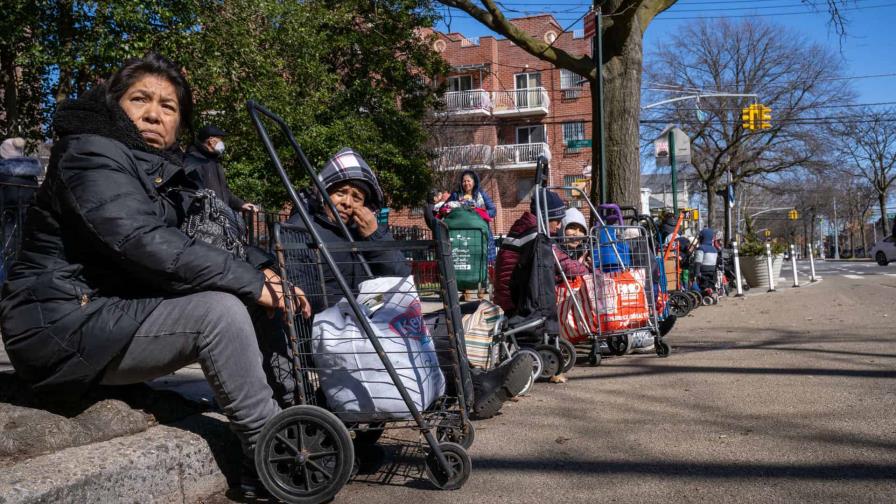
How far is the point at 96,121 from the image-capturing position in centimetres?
296

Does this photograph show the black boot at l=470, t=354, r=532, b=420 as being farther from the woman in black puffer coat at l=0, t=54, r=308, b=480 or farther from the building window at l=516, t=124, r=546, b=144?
the building window at l=516, t=124, r=546, b=144

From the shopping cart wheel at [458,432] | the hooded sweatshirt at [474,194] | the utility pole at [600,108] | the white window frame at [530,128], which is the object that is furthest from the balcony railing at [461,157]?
the shopping cart wheel at [458,432]

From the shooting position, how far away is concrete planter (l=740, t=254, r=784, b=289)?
63.5 feet

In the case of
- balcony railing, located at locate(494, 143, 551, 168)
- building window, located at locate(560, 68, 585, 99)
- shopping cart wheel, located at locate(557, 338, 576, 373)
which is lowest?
shopping cart wheel, located at locate(557, 338, 576, 373)

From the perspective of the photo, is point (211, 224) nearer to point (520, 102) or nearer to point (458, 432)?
point (458, 432)

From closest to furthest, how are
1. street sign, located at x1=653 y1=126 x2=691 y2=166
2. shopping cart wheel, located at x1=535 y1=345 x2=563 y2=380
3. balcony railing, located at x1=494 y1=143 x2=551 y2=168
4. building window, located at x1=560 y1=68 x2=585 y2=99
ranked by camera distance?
1. shopping cart wheel, located at x1=535 y1=345 x2=563 y2=380
2. street sign, located at x1=653 y1=126 x2=691 y2=166
3. balcony railing, located at x1=494 y1=143 x2=551 y2=168
4. building window, located at x1=560 y1=68 x2=585 y2=99

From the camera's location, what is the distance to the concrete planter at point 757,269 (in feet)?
63.5

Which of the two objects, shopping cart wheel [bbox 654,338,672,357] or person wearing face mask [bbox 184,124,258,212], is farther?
shopping cart wheel [bbox 654,338,672,357]

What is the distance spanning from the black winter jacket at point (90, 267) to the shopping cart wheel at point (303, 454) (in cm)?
53

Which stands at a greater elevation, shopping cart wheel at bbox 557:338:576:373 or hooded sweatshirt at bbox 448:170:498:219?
hooded sweatshirt at bbox 448:170:498:219

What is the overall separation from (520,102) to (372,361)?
43.9m

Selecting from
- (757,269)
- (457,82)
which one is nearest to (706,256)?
(757,269)

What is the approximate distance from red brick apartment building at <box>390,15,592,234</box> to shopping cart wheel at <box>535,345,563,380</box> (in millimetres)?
35786

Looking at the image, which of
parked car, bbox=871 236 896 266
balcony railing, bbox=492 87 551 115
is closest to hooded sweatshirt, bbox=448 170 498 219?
balcony railing, bbox=492 87 551 115
